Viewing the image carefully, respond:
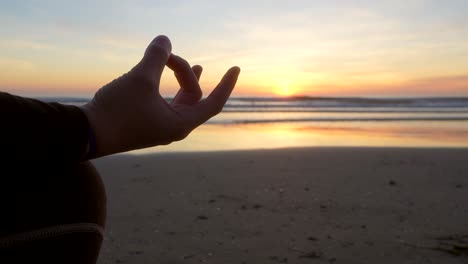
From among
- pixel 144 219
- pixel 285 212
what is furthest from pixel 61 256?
pixel 285 212

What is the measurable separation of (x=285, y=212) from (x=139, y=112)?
10.7ft

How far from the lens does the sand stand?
318 cm

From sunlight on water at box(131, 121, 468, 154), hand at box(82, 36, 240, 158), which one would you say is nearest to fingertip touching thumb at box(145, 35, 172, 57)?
hand at box(82, 36, 240, 158)

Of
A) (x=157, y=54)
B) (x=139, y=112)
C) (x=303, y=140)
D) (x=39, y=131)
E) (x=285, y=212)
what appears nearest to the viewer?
(x=39, y=131)

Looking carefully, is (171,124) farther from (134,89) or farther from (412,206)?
(412,206)

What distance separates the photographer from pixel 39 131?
2.86 ft

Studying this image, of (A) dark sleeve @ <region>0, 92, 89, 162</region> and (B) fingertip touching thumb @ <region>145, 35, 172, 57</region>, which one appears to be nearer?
(A) dark sleeve @ <region>0, 92, 89, 162</region>

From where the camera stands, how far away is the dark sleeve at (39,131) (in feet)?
2.77

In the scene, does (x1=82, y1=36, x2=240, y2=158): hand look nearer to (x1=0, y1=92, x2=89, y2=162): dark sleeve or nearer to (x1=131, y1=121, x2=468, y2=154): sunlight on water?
(x1=0, y1=92, x2=89, y2=162): dark sleeve

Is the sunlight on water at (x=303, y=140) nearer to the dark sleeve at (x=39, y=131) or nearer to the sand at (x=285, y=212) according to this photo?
the sand at (x=285, y=212)

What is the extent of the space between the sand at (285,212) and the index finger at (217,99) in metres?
1.89

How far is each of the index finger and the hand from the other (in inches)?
0.9

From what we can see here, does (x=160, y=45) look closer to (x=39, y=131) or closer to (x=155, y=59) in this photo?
(x=155, y=59)

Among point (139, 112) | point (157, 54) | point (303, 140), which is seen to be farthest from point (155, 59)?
point (303, 140)
